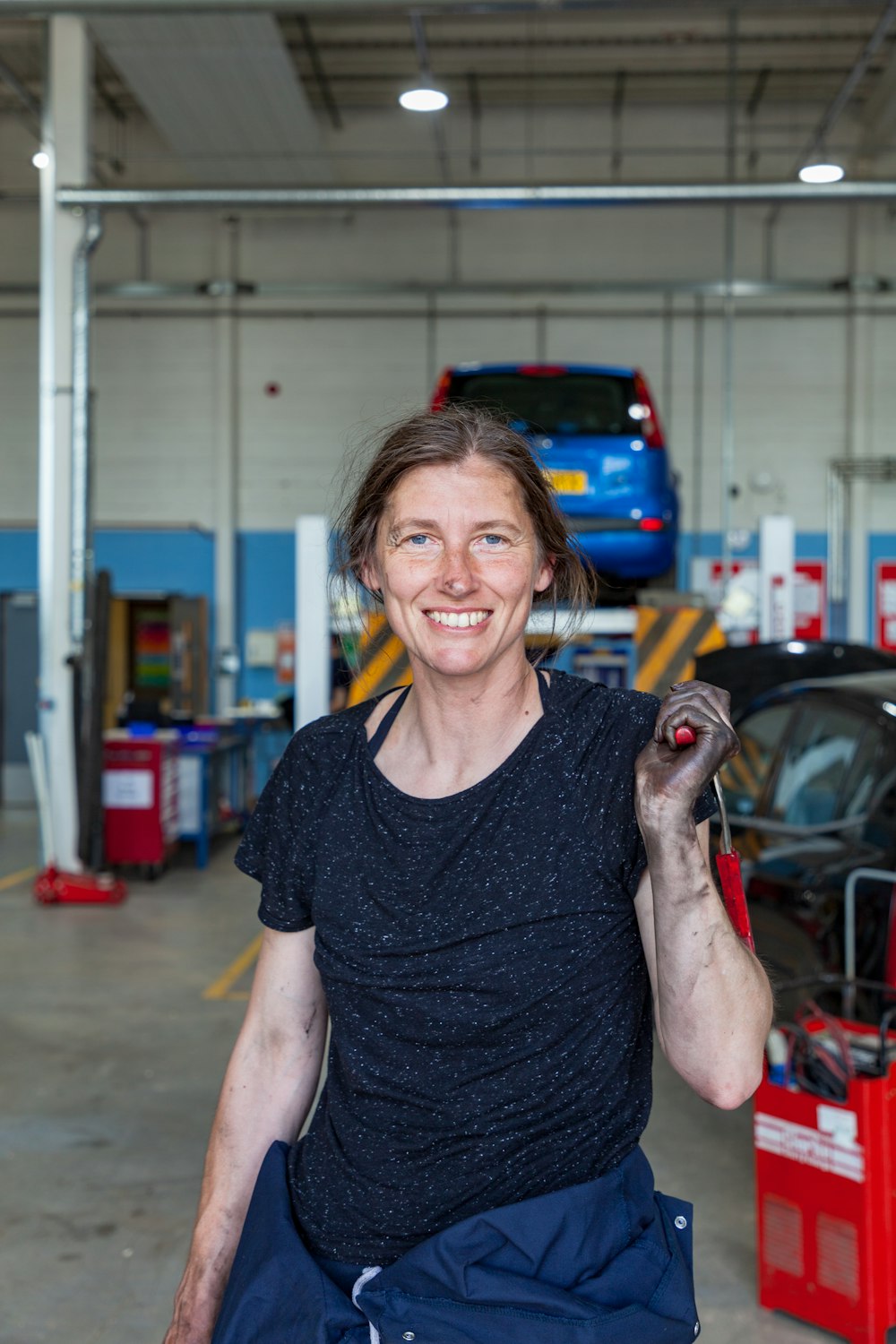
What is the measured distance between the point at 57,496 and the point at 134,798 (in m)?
2.01

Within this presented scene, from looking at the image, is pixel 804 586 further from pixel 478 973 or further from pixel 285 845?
pixel 478 973

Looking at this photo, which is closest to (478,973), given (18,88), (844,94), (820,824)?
(820,824)

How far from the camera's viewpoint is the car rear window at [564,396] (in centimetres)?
695

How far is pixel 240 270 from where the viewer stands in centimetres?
1321

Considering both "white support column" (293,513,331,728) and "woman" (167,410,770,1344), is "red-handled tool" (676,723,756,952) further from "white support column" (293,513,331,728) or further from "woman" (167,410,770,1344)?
"white support column" (293,513,331,728)

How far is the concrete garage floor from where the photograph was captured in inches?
122

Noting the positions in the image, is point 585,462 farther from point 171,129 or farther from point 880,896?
point 171,129

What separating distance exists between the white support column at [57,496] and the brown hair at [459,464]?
6.57 meters

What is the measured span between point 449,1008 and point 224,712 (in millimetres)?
11267

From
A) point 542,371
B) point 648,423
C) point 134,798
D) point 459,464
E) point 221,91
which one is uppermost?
point 221,91

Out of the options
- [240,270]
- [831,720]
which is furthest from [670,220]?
[831,720]

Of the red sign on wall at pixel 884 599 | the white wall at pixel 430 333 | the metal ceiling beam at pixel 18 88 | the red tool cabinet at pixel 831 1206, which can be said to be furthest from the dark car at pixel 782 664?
the metal ceiling beam at pixel 18 88

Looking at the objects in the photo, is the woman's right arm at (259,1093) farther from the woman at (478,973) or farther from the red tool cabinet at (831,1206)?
the red tool cabinet at (831,1206)

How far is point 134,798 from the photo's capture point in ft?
27.5
